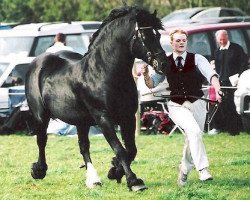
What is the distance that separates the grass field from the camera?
40.1 ft

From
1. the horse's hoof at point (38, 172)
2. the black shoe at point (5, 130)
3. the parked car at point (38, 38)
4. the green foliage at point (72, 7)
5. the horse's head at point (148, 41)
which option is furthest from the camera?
the green foliage at point (72, 7)

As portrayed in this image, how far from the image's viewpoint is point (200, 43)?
1001 inches

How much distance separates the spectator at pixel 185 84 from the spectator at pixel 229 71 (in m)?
8.92

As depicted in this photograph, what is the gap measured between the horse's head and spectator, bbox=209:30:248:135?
9.31 meters

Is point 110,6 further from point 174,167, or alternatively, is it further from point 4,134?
point 174,167

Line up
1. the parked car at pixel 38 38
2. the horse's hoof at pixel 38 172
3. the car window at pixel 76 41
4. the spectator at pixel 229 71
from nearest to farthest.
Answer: the horse's hoof at pixel 38 172, the spectator at pixel 229 71, the parked car at pixel 38 38, the car window at pixel 76 41

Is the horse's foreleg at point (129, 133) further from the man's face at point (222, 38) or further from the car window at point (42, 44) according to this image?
the car window at point (42, 44)

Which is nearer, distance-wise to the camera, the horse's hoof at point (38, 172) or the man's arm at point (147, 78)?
the man's arm at point (147, 78)

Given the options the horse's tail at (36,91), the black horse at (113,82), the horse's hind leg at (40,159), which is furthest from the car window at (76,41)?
the black horse at (113,82)

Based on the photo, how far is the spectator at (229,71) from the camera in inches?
853

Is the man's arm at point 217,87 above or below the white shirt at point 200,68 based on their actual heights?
below

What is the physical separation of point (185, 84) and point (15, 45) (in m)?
15.8

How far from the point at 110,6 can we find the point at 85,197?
2987 centimetres

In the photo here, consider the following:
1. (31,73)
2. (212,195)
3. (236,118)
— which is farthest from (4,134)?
(212,195)
